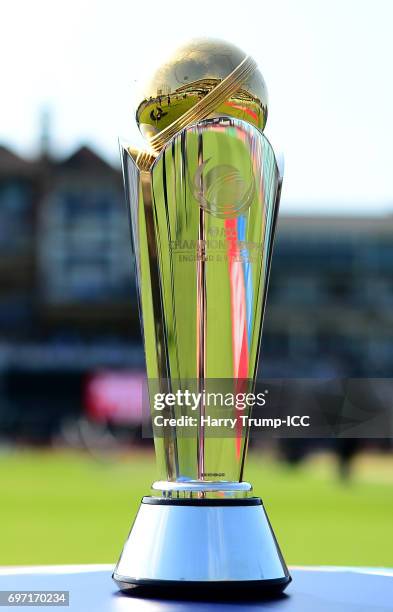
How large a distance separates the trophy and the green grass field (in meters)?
5.06

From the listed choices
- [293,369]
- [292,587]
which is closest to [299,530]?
[292,587]

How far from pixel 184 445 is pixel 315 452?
1869 cm

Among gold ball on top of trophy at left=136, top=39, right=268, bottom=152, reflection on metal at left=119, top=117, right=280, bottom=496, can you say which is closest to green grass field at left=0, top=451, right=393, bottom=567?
reflection on metal at left=119, top=117, right=280, bottom=496

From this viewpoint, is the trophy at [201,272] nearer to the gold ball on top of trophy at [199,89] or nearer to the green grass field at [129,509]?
the gold ball on top of trophy at [199,89]

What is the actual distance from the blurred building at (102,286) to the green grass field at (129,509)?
382 inches

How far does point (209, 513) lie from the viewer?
183 centimetres

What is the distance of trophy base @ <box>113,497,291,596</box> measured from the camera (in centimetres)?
177

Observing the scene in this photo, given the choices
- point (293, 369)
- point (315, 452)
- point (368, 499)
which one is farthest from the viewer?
point (293, 369)

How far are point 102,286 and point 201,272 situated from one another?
30.3 metres

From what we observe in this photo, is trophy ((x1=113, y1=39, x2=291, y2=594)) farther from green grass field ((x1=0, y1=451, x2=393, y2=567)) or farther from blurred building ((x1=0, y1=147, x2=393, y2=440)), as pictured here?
blurred building ((x1=0, y1=147, x2=393, y2=440))

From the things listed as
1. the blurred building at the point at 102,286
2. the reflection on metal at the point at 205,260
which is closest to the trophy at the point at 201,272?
the reflection on metal at the point at 205,260

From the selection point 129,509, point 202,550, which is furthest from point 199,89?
point 129,509

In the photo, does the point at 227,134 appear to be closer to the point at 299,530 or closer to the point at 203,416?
the point at 203,416

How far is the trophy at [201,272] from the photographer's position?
6.16 ft
